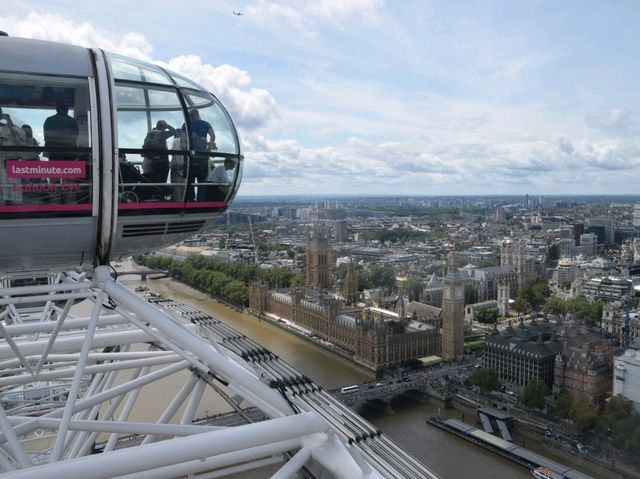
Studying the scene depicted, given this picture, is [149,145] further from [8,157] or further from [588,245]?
[588,245]

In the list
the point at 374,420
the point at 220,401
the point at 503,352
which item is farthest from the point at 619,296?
the point at 220,401

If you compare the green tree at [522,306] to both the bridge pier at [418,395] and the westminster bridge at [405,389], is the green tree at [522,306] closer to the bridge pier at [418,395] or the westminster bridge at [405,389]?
the westminster bridge at [405,389]

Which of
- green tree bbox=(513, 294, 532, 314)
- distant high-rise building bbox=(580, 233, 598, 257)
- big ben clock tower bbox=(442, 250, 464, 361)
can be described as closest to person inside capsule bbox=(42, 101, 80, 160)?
big ben clock tower bbox=(442, 250, 464, 361)

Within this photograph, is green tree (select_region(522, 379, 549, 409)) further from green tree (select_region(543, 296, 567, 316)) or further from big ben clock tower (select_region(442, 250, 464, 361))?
green tree (select_region(543, 296, 567, 316))

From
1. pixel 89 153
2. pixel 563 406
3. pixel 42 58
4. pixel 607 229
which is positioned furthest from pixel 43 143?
pixel 607 229

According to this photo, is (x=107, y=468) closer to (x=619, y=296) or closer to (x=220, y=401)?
(x=220, y=401)

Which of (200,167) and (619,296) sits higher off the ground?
(200,167)
